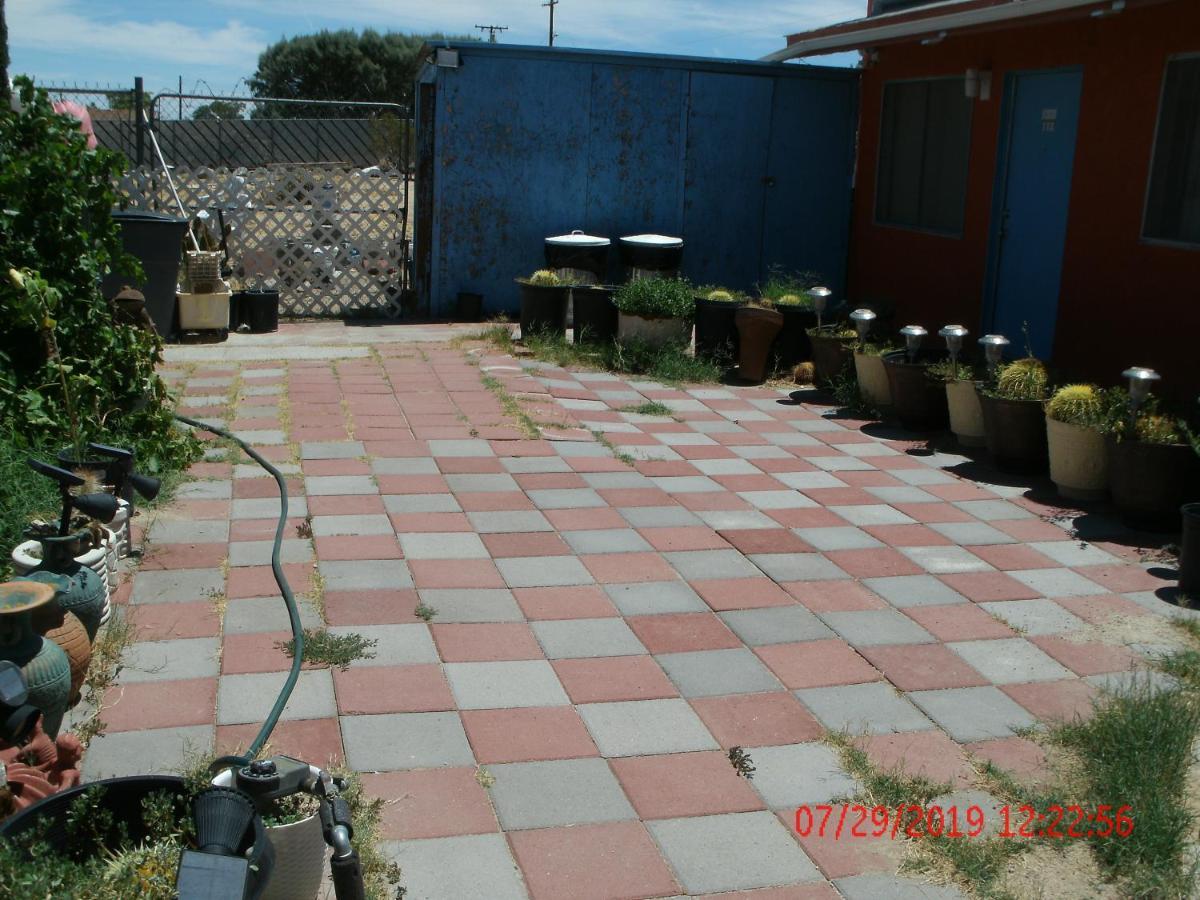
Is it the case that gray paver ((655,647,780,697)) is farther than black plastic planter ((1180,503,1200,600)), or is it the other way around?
black plastic planter ((1180,503,1200,600))

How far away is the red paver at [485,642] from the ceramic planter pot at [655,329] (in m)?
5.29

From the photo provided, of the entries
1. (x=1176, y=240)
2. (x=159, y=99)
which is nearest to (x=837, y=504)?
(x=1176, y=240)

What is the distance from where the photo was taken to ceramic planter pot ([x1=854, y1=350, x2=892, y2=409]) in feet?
27.0

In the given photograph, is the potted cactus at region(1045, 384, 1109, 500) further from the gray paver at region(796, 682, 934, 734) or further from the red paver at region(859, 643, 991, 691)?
the gray paver at region(796, 682, 934, 734)

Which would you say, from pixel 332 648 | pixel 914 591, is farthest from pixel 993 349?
pixel 332 648

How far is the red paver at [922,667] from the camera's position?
13.9ft

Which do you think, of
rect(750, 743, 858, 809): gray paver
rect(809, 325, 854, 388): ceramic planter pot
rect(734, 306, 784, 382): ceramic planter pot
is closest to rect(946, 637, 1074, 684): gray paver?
rect(750, 743, 858, 809): gray paver

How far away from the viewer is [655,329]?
960cm

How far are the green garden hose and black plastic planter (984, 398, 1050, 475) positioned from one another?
4.03m

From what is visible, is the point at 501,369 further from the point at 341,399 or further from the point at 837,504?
the point at 837,504

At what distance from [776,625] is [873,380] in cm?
399

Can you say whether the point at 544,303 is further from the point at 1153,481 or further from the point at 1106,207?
the point at 1153,481

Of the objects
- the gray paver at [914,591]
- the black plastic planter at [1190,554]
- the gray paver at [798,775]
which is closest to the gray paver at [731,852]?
the gray paver at [798,775]

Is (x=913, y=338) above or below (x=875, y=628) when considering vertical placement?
above
